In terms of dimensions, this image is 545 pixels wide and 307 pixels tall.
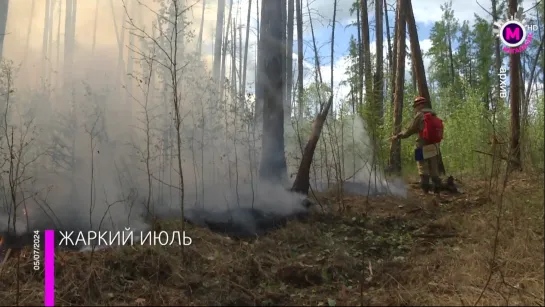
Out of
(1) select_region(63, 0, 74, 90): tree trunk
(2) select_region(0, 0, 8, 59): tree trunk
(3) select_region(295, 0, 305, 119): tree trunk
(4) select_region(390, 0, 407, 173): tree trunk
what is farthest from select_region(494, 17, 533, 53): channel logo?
(2) select_region(0, 0, 8, 59): tree trunk

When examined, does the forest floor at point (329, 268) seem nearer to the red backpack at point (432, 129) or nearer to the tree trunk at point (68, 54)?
the red backpack at point (432, 129)

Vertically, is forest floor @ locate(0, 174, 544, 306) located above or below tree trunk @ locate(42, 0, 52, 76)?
below

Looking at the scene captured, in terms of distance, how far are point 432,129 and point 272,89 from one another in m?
2.74

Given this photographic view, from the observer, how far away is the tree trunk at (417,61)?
9.03m

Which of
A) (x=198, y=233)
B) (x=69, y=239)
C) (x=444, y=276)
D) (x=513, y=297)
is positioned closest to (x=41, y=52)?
(x=69, y=239)

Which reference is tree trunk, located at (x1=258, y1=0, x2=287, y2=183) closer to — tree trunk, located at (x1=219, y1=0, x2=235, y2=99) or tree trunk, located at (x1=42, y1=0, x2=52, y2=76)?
tree trunk, located at (x1=219, y1=0, x2=235, y2=99)

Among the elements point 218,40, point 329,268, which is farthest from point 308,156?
point 218,40

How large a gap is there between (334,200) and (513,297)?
3.56m

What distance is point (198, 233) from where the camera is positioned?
5.00m

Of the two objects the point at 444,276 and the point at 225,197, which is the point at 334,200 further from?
the point at 444,276

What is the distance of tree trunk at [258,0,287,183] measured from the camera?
6.82m

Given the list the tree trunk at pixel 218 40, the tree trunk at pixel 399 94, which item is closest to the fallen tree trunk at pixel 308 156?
the tree trunk at pixel 218 40

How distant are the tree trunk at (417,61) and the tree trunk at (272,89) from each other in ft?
12.2

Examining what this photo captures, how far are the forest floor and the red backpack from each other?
1.85 meters
